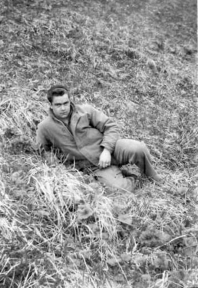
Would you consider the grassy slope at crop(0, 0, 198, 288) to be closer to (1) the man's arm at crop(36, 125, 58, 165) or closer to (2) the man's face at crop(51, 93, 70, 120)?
(1) the man's arm at crop(36, 125, 58, 165)

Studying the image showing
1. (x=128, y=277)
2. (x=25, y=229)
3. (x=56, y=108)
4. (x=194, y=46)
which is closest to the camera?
(x=128, y=277)

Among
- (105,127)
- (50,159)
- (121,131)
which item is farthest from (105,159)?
(121,131)

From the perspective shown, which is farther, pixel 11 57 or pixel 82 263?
pixel 11 57

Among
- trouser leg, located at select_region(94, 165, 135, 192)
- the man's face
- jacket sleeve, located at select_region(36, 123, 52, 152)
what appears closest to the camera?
the man's face

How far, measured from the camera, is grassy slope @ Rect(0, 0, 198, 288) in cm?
355

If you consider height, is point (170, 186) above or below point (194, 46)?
below

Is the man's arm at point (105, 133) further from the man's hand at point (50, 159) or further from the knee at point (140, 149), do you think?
the man's hand at point (50, 159)

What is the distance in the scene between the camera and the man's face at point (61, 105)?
4613 millimetres

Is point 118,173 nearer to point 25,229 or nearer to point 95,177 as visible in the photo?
point 95,177

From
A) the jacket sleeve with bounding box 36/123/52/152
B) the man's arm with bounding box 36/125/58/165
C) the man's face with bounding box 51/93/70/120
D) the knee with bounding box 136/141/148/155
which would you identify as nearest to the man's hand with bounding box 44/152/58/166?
the man's arm with bounding box 36/125/58/165

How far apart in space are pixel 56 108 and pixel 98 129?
600 mm

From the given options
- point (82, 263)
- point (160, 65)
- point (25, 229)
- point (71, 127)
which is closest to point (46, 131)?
point (71, 127)

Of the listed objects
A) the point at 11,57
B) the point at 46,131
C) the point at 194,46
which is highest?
the point at 194,46

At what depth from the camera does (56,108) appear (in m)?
4.68
